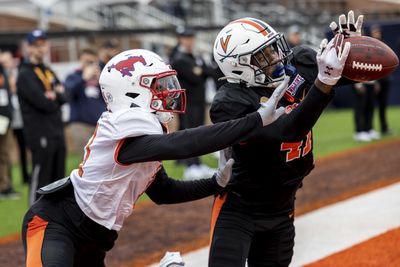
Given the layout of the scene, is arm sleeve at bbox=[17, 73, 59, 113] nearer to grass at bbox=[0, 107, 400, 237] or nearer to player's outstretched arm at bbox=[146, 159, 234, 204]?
grass at bbox=[0, 107, 400, 237]

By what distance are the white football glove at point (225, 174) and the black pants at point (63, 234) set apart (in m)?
0.56

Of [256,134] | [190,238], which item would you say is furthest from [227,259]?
[190,238]

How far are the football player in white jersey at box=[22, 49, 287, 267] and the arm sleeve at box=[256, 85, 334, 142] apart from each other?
0.07 m

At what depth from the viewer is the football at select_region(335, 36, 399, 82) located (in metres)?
3.29

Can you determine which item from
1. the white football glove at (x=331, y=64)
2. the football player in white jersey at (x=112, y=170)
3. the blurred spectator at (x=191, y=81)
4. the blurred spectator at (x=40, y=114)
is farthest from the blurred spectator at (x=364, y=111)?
the white football glove at (x=331, y=64)

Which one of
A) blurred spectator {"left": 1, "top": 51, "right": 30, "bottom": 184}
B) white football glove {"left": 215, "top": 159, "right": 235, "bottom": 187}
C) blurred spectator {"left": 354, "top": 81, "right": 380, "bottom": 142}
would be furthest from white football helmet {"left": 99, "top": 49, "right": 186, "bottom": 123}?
blurred spectator {"left": 354, "top": 81, "right": 380, "bottom": 142}

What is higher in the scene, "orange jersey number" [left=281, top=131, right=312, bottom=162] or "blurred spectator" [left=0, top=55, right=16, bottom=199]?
"orange jersey number" [left=281, top=131, right=312, bottom=162]

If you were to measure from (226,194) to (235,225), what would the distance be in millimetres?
207

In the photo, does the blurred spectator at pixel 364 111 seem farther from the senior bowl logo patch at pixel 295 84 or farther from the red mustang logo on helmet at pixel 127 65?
the red mustang logo on helmet at pixel 127 65

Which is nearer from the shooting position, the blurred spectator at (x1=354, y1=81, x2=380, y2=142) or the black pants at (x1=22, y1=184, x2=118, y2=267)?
the black pants at (x1=22, y1=184, x2=118, y2=267)

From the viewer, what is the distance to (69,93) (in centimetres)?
888

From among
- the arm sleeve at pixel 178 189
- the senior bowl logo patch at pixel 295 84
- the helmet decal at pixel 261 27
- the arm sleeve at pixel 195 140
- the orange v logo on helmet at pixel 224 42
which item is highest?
the helmet decal at pixel 261 27

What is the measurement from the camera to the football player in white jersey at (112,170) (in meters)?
3.20

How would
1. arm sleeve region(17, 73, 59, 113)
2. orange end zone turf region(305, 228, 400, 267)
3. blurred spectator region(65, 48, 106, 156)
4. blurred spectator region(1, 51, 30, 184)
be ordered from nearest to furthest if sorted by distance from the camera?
orange end zone turf region(305, 228, 400, 267), arm sleeve region(17, 73, 59, 113), blurred spectator region(65, 48, 106, 156), blurred spectator region(1, 51, 30, 184)
